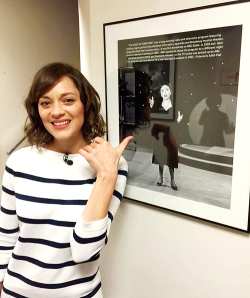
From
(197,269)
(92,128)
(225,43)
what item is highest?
(225,43)

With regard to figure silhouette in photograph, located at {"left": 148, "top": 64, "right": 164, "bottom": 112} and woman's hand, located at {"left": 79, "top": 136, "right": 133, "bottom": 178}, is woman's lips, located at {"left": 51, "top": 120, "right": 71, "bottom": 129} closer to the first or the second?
woman's hand, located at {"left": 79, "top": 136, "right": 133, "bottom": 178}

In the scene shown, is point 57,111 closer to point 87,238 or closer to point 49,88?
point 49,88

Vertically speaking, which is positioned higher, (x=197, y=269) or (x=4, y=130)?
(x=4, y=130)

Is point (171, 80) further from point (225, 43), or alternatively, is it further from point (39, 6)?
point (39, 6)

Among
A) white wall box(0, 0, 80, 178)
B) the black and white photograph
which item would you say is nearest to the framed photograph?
the black and white photograph

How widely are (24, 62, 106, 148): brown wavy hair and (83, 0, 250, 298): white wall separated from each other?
0.21 m

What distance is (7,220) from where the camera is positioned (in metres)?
1.11

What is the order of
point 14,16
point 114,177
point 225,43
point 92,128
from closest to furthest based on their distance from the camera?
point 225,43, point 114,177, point 92,128, point 14,16

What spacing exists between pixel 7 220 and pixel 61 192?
28cm

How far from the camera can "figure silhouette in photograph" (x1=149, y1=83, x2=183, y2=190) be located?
1039 mm

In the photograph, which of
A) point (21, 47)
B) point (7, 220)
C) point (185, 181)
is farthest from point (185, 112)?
point (21, 47)

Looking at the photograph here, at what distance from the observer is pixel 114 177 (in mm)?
984

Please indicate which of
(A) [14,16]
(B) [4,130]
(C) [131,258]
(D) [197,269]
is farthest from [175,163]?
(A) [14,16]

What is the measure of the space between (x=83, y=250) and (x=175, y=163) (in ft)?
1.46
